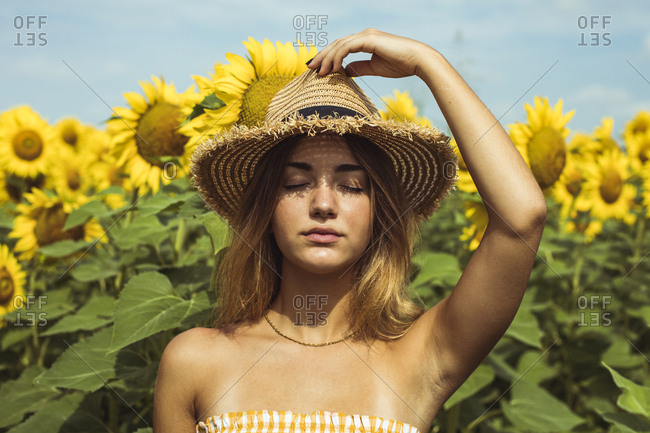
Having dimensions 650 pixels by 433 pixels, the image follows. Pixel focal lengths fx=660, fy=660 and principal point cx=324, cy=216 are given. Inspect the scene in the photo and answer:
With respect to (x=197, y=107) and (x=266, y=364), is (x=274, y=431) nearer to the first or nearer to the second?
(x=266, y=364)

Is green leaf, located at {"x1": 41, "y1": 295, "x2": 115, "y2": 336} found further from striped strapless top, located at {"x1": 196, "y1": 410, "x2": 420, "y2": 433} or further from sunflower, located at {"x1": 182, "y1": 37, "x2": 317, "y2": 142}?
striped strapless top, located at {"x1": 196, "y1": 410, "x2": 420, "y2": 433}

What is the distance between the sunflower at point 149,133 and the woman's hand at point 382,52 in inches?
44.2

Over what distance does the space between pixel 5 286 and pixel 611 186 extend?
3780 millimetres

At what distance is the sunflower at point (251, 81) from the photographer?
7.27 ft

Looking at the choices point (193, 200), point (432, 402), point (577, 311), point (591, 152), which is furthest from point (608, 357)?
point (193, 200)

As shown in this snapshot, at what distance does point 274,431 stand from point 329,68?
0.97m

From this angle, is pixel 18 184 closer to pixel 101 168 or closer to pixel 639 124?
pixel 101 168

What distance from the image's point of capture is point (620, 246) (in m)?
4.74

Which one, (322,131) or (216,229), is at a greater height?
(322,131)

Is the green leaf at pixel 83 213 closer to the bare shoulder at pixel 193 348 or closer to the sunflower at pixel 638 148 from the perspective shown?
the bare shoulder at pixel 193 348

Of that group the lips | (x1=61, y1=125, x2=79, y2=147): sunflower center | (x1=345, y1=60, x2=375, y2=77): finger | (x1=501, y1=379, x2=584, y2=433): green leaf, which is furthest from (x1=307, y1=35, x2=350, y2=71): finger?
(x1=61, y1=125, x2=79, y2=147): sunflower center

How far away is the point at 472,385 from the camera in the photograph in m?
2.67

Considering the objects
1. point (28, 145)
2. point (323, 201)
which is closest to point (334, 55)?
point (323, 201)

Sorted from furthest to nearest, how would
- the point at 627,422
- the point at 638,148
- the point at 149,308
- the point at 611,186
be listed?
the point at 638,148, the point at 611,186, the point at 627,422, the point at 149,308
